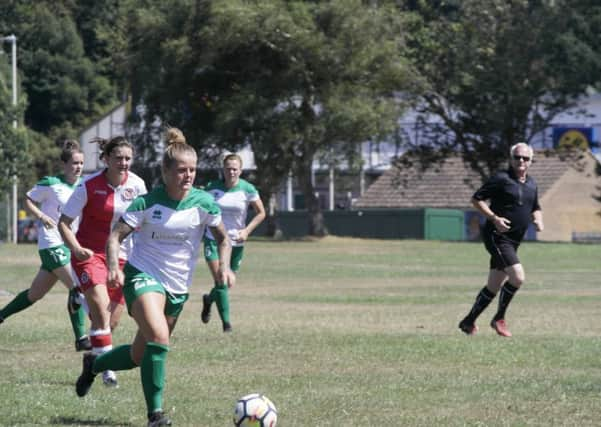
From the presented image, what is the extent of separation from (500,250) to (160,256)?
704cm

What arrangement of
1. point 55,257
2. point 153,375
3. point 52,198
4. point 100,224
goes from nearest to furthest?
point 153,375 < point 100,224 < point 55,257 < point 52,198

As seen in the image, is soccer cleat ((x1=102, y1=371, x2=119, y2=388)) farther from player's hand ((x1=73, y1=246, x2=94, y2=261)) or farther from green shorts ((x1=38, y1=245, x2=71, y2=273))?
green shorts ((x1=38, y1=245, x2=71, y2=273))

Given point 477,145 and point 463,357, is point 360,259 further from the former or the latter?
point 463,357

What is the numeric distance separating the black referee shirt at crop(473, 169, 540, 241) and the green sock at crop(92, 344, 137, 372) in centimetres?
678

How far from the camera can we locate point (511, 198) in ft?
50.4

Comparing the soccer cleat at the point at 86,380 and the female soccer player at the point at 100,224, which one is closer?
the soccer cleat at the point at 86,380

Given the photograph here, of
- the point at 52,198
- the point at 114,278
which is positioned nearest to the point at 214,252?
the point at 52,198

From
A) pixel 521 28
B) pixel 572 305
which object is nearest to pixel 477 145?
pixel 521 28

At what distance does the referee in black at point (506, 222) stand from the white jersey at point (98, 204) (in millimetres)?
5221

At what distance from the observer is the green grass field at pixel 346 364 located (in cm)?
944

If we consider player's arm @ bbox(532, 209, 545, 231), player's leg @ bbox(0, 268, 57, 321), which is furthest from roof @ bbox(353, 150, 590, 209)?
player's leg @ bbox(0, 268, 57, 321)

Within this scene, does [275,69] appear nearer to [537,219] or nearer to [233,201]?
[233,201]

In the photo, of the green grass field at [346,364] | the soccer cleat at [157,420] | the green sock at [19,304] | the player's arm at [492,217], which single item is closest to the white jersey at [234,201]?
the green grass field at [346,364]

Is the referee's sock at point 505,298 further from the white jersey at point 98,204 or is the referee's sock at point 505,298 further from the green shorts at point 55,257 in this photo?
the white jersey at point 98,204
